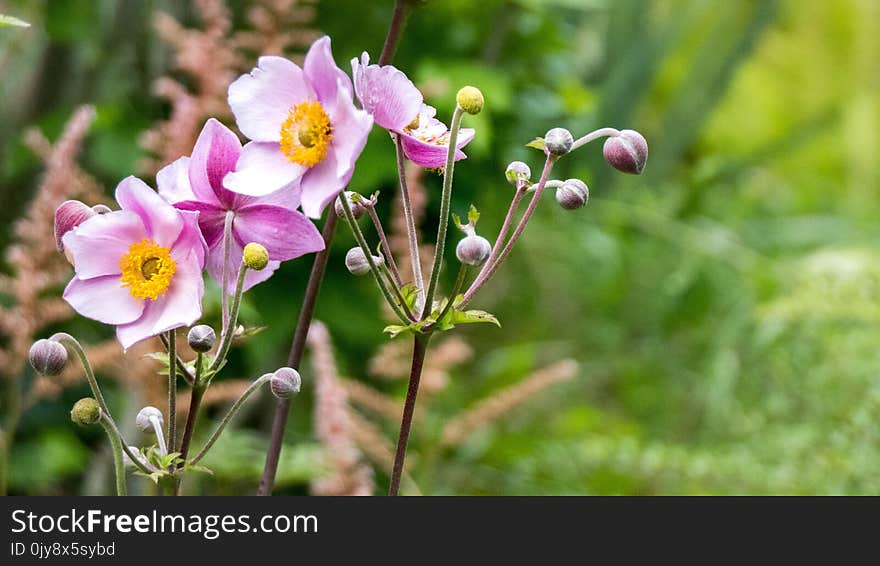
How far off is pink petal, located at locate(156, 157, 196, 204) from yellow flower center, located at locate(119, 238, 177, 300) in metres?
0.02

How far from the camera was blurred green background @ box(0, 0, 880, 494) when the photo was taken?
41.9 inches

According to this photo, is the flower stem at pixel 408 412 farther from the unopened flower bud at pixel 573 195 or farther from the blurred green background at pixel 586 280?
the blurred green background at pixel 586 280

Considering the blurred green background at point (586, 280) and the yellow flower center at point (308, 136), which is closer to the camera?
the yellow flower center at point (308, 136)

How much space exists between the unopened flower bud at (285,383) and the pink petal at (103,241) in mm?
66

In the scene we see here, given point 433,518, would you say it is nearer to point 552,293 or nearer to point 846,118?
point 552,293

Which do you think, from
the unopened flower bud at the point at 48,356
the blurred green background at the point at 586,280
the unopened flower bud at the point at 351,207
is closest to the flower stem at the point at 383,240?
the unopened flower bud at the point at 351,207

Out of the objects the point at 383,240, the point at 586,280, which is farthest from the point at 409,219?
the point at 586,280

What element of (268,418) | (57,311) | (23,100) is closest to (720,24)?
(268,418)

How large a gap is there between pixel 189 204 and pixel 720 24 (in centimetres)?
148

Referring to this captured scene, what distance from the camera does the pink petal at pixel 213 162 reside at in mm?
318

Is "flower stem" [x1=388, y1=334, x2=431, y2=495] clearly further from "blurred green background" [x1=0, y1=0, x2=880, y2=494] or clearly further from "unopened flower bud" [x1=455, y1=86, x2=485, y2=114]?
"blurred green background" [x1=0, y1=0, x2=880, y2=494]

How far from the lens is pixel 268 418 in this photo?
4.10 ft

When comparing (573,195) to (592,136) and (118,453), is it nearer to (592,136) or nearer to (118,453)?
(592,136)

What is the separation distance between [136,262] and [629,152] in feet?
0.57
